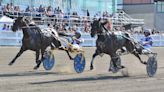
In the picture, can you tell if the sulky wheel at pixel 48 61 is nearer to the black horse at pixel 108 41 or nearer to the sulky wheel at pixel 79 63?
the sulky wheel at pixel 79 63

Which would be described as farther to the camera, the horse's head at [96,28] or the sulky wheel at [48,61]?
the sulky wheel at [48,61]

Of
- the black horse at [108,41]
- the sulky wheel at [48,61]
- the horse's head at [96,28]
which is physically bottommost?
the sulky wheel at [48,61]

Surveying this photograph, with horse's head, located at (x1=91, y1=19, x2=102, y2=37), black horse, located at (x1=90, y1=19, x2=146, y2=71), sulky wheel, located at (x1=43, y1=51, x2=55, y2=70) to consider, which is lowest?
sulky wheel, located at (x1=43, y1=51, x2=55, y2=70)

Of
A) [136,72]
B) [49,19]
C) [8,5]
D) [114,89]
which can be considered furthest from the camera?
[49,19]

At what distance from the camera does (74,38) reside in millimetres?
19250

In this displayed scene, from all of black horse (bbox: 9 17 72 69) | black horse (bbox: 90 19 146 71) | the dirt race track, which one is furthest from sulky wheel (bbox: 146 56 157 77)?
black horse (bbox: 9 17 72 69)

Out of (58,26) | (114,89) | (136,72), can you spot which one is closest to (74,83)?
(114,89)

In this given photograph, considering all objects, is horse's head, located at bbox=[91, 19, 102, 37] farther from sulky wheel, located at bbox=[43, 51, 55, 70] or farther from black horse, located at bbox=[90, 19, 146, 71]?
sulky wheel, located at bbox=[43, 51, 55, 70]

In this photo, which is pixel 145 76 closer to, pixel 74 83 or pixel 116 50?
pixel 116 50

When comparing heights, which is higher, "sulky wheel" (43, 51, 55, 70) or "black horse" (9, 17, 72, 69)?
"black horse" (9, 17, 72, 69)

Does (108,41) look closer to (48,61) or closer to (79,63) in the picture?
(79,63)

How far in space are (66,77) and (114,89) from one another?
11.5 feet

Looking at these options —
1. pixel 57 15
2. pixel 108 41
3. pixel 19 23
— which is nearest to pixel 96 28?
pixel 108 41

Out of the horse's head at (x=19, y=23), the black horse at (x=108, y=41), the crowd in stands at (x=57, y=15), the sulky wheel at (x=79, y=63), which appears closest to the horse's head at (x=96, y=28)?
the black horse at (x=108, y=41)
